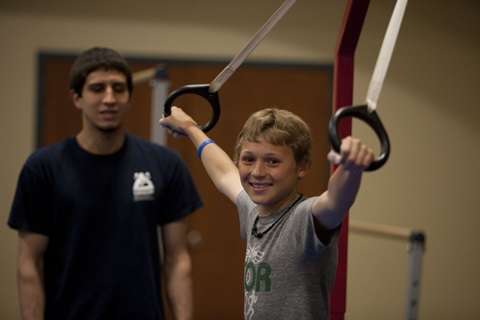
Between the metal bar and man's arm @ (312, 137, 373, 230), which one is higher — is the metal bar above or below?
below

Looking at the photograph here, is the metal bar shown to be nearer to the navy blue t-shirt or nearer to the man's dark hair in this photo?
the navy blue t-shirt

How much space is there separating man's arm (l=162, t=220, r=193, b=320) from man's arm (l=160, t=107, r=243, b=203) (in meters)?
0.62

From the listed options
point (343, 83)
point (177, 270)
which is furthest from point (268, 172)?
point (177, 270)

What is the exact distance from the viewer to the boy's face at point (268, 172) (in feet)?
4.34

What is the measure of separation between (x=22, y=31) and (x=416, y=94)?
7.77ft

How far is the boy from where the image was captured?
1.25 meters

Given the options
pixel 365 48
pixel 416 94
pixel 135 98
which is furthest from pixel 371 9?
pixel 135 98

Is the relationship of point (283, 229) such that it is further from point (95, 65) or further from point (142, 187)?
point (95, 65)

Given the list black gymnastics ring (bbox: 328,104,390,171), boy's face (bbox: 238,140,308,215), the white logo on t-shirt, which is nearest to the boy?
boy's face (bbox: 238,140,308,215)

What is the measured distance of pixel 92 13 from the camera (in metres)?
4.13

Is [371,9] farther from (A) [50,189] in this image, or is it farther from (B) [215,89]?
(B) [215,89]

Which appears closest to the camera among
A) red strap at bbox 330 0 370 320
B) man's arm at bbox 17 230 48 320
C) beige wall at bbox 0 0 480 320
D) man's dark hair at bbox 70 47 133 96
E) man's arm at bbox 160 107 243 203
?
red strap at bbox 330 0 370 320

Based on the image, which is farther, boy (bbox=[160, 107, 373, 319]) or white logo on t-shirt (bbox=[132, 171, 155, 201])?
white logo on t-shirt (bbox=[132, 171, 155, 201])

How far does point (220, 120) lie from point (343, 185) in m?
3.09
